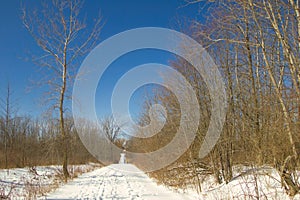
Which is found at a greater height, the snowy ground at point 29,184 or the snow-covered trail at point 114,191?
the snowy ground at point 29,184

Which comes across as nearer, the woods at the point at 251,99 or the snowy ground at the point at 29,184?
the woods at the point at 251,99

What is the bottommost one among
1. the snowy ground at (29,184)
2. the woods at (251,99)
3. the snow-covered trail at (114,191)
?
the snow-covered trail at (114,191)

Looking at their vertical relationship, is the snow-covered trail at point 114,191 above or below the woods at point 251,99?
below

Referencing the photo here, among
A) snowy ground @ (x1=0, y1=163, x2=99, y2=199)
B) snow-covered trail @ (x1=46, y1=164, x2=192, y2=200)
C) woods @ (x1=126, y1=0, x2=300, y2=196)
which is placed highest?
woods @ (x1=126, y1=0, x2=300, y2=196)

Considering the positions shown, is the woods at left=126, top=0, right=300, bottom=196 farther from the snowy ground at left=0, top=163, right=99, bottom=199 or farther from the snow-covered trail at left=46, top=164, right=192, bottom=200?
the snowy ground at left=0, top=163, right=99, bottom=199

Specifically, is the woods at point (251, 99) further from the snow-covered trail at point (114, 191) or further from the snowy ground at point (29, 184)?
the snowy ground at point (29, 184)

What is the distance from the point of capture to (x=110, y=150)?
44531mm

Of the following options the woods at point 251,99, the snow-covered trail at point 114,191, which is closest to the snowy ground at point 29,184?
the snow-covered trail at point 114,191

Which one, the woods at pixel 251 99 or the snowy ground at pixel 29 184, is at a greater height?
the woods at pixel 251 99

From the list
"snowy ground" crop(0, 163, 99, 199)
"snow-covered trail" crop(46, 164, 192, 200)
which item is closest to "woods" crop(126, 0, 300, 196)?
"snow-covered trail" crop(46, 164, 192, 200)

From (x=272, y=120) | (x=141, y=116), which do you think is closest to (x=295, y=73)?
(x=272, y=120)

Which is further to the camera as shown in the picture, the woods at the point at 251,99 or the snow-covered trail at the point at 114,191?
the snow-covered trail at the point at 114,191

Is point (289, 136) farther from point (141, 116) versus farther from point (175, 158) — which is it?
point (141, 116)

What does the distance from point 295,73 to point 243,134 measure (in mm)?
2288
